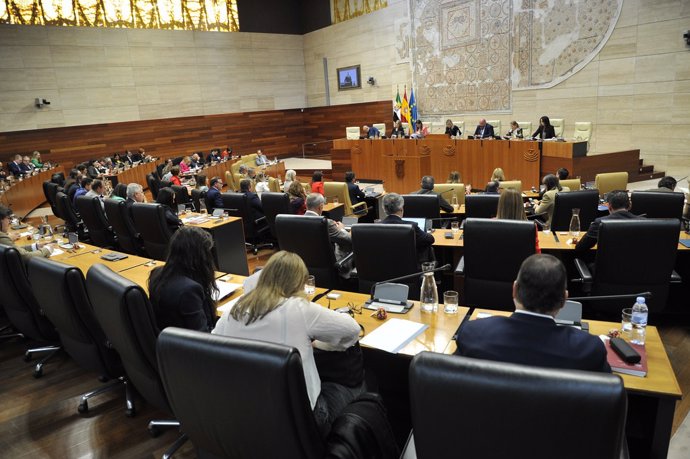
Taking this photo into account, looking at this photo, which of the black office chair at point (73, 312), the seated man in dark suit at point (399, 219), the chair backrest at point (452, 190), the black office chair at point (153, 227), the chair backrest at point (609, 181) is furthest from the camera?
the chair backrest at point (452, 190)

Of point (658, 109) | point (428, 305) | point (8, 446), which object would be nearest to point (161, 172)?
point (8, 446)

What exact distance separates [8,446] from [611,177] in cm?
693

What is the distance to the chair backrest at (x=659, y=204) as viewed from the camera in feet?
14.5

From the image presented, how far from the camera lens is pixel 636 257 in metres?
3.27

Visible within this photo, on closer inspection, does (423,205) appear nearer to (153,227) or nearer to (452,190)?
(452,190)

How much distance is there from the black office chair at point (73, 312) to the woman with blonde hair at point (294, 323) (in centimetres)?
110

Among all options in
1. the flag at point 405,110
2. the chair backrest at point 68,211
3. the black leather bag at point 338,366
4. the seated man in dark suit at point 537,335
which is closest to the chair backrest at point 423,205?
the black leather bag at point 338,366

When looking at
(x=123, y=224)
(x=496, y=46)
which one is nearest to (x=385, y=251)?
(x=123, y=224)

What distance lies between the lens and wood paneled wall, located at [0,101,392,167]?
44.7 ft

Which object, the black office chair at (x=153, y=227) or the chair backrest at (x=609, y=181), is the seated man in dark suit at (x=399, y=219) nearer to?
the black office chair at (x=153, y=227)

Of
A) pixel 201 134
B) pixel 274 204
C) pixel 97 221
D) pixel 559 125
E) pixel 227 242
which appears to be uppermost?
pixel 201 134

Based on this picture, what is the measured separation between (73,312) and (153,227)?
269 centimetres

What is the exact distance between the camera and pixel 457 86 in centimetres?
1355

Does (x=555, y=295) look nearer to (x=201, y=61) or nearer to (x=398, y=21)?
(x=398, y=21)
